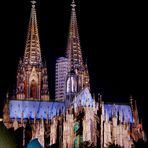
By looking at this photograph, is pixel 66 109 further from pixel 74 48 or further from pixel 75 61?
pixel 74 48

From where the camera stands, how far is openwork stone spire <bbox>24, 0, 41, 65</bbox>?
203 feet

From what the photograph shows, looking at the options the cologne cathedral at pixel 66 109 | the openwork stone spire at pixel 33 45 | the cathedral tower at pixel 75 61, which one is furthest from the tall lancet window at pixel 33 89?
the cathedral tower at pixel 75 61

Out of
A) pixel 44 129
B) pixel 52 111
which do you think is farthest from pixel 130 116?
pixel 44 129

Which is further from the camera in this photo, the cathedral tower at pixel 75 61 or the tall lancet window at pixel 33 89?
the tall lancet window at pixel 33 89

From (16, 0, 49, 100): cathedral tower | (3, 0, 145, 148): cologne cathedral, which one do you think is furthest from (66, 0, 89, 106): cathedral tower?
(16, 0, 49, 100): cathedral tower

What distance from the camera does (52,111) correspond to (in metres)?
57.0

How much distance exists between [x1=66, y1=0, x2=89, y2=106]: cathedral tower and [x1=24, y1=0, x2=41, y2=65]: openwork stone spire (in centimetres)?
433

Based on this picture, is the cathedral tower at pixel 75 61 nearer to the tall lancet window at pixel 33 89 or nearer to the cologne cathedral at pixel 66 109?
the cologne cathedral at pixel 66 109

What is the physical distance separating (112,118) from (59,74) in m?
21.9

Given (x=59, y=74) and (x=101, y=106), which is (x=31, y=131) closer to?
(x=101, y=106)

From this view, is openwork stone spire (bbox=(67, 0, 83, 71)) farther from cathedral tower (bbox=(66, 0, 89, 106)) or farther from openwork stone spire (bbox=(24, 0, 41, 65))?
openwork stone spire (bbox=(24, 0, 41, 65))

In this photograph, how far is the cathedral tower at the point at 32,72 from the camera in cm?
6112

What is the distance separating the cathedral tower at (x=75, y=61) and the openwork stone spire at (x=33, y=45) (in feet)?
14.2

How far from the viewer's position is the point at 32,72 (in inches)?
2434
